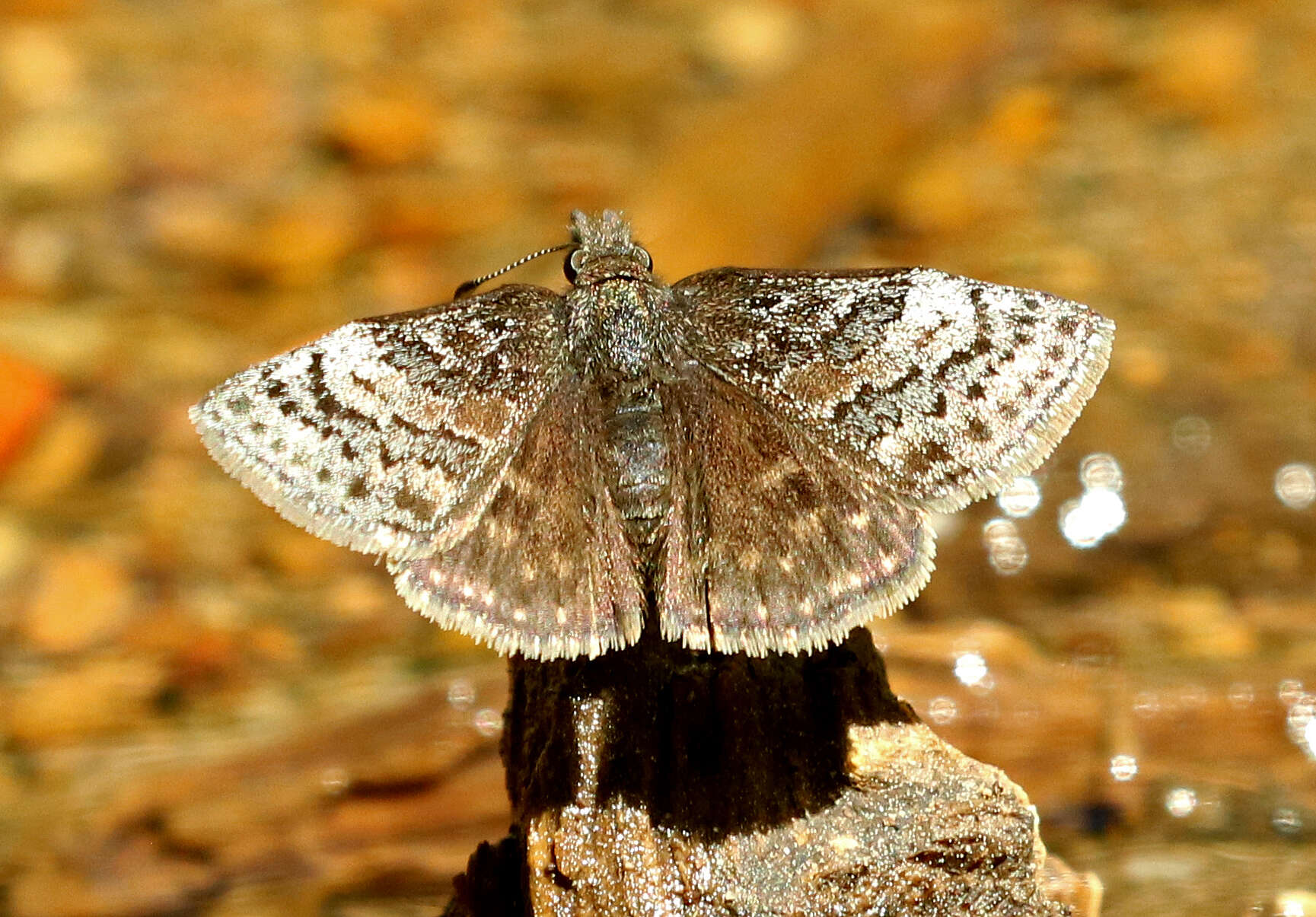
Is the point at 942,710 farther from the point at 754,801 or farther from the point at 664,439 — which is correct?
the point at 664,439

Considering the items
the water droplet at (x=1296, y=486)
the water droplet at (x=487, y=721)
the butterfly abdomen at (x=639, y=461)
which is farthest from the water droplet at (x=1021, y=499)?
the butterfly abdomen at (x=639, y=461)

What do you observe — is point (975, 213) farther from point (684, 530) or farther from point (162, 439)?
point (684, 530)

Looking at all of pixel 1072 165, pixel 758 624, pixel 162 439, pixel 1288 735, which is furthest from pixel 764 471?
pixel 1072 165

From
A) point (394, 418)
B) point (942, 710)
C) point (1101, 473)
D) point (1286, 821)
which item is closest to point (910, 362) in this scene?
point (394, 418)

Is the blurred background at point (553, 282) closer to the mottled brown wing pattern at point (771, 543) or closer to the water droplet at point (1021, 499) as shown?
the water droplet at point (1021, 499)

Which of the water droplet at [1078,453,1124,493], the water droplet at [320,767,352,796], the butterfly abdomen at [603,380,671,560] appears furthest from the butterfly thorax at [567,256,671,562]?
the water droplet at [1078,453,1124,493]

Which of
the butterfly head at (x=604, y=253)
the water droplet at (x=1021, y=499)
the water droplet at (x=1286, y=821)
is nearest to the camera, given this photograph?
the butterfly head at (x=604, y=253)

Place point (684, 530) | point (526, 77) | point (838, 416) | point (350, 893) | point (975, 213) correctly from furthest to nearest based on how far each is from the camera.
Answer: point (526, 77) → point (975, 213) → point (350, 893) → point (838, 416) → point (684, 530)
